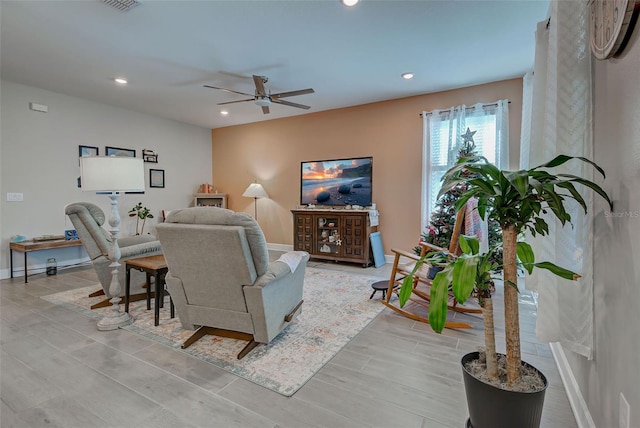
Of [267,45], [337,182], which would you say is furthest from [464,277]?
[337,182]

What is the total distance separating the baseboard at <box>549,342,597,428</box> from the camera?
4.66ft

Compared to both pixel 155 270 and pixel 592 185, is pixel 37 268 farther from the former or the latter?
pixel 592 185

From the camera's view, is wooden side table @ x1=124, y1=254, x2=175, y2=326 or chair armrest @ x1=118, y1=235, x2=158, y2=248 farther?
chair armrest @ x1=118, y1=235, x2=158, y2=248

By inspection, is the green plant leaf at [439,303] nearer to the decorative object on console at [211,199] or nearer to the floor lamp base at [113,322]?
the floor lamp base at [113,322]

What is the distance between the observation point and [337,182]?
5570 millimetres

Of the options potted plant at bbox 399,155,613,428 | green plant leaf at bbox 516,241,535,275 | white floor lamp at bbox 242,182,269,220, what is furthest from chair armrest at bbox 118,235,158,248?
green plant leaf at bbox 516,241,535,275

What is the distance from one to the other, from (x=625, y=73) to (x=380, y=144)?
4.26m

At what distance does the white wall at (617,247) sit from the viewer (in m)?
0.96

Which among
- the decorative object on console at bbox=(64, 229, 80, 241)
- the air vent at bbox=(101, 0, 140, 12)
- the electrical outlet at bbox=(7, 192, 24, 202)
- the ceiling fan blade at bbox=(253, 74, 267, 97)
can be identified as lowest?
the decorative object on console at bbox=(64, 229, 80, 241)

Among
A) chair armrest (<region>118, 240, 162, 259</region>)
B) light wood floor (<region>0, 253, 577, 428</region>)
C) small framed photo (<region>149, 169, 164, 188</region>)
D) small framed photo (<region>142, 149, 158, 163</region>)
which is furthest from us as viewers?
small framed photo (<region>149, 169, 164, 188</region>)

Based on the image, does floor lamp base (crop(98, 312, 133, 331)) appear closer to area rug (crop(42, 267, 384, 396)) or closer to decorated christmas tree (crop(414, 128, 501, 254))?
area rug (crop(42, 267, 384, 396))

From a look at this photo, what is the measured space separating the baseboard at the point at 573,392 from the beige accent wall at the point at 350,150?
10.0ft

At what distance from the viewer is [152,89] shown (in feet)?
15.1

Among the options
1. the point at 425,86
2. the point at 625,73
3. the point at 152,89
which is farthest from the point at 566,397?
the point at 152,89
